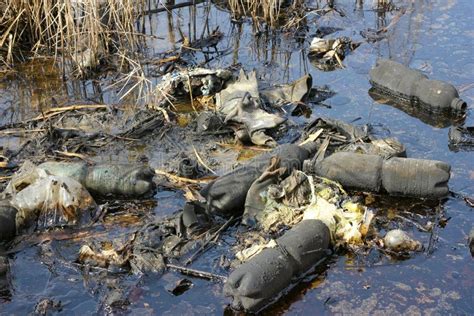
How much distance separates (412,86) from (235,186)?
2.73 meters

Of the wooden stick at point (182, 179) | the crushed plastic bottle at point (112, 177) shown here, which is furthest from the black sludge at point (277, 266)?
the crushed plastic bottle at point (112, 177)

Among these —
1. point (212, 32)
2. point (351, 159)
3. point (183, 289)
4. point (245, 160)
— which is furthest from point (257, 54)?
point (183, 289)

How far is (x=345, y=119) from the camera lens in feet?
23.9

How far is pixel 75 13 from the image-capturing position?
8422 mm

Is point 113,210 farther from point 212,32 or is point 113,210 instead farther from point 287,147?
point 212,32

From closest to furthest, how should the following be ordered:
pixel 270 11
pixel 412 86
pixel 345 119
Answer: pixel 345 119
pixel 412 86
pixel 270 11

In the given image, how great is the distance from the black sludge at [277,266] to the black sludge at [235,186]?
657mm

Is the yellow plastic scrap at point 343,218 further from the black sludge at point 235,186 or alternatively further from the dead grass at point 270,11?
the dead grass at point 270,11

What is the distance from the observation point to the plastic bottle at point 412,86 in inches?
285

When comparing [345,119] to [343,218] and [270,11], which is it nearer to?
[343,218]

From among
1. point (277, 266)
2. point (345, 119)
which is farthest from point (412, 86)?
point (277, 266)

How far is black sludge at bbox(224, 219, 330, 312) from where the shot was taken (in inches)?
184

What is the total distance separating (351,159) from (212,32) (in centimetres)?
423

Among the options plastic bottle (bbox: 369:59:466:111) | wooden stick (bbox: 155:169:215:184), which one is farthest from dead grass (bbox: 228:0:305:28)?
wooden stick (bbox: 155:169:215:184)
